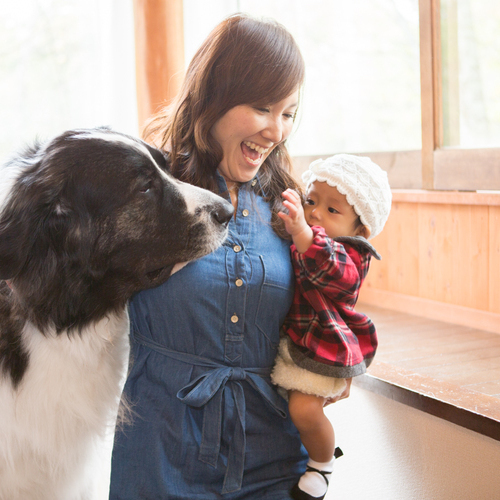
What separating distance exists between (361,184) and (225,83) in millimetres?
424

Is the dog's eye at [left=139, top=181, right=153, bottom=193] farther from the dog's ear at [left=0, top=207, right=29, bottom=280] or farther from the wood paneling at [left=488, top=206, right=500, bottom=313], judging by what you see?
the wood paneling at [left=488, top=206, right=500, bottom=313]

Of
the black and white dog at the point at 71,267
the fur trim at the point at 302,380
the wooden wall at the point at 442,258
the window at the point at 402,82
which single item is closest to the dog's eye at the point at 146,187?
the black and white dog at the point at 71,267

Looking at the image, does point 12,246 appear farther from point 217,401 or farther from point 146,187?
point 217,401

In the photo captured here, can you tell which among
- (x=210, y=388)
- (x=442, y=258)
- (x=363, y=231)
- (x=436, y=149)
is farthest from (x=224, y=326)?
(x=436, y=149)

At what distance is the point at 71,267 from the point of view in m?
1.24

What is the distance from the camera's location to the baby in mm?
1365

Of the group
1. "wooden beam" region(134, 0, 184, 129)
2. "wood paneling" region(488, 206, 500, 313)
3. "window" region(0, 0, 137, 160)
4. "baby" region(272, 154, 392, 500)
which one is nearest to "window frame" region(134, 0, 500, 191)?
"wooden beam" region(134, 0, 184, 129)

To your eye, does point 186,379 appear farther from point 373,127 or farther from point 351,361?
point 373,127

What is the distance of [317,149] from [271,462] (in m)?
2.69

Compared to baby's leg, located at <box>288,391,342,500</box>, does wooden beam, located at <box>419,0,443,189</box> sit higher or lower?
higher

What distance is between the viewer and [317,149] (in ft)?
12.5

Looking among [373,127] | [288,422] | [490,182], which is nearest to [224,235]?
[288,422]

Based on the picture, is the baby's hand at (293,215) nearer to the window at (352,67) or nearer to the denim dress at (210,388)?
the denim dress at (210,388)

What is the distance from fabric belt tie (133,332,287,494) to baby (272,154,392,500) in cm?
10
